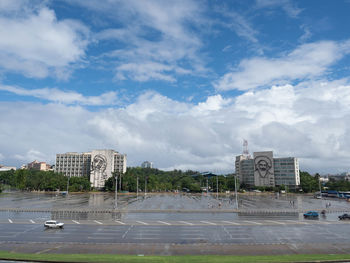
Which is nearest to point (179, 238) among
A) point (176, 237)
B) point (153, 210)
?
point (176, 237)

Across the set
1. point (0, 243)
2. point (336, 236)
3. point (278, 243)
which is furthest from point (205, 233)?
point (0, 243)

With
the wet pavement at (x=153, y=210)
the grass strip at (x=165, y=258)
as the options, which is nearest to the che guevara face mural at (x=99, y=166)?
the wet pavement at (x=153, y=210)

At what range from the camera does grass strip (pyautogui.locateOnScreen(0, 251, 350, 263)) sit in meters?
24.2

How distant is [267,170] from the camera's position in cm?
19275

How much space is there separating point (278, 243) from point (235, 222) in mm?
15830

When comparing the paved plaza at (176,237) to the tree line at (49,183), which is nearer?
the paved plaza at (176,237)

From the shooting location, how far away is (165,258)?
81.8 feet

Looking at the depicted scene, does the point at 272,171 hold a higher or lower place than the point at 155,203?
higher

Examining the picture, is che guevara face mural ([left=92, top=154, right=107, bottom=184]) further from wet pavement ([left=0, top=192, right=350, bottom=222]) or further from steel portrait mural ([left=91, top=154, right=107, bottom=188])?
wet pavement ([left=0, top=192, right=350, bottom=222])

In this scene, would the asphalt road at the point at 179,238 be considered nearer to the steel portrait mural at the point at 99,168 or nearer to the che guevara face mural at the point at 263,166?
the steel portrait mural at the point at 99,168

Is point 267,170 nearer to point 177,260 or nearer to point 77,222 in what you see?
point 77,222

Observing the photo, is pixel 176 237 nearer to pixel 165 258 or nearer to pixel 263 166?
pixel 165 258

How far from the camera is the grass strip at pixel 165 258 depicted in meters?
24.2

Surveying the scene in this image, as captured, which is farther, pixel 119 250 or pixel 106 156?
pixel 106 156
